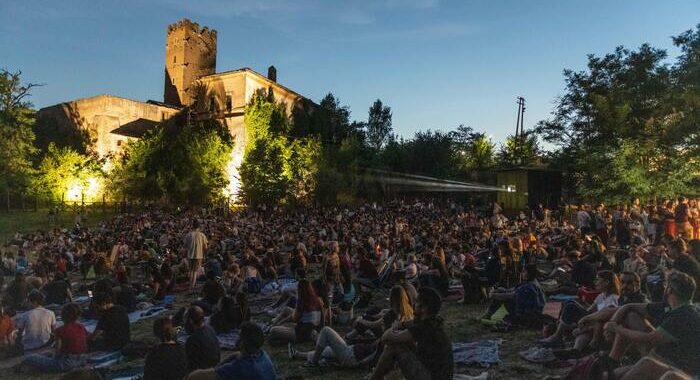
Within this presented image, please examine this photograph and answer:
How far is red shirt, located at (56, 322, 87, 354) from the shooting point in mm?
6702

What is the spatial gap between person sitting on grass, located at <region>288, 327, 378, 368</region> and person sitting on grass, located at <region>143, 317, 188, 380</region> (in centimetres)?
208

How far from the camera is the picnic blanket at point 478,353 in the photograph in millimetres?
6562

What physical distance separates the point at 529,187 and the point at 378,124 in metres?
34.8

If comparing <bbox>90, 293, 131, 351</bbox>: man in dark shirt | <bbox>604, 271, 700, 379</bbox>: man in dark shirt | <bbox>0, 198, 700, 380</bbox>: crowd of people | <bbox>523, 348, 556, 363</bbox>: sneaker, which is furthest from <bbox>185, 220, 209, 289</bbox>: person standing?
<bbox>604, 271, 700, 379</bbox>: man in dark shirt

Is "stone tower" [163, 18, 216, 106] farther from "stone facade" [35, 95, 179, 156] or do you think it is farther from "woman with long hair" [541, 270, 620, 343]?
"woman with long hair" [541, 270, 620, 343]

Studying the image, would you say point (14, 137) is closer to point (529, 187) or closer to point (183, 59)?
point (183, 59)

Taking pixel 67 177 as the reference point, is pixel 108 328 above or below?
below

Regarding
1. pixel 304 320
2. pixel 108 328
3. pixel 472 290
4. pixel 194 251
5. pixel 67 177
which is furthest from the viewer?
pixel 67 177

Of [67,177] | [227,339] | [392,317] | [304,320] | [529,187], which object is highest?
[67,177]

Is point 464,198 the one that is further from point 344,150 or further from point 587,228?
point 587,228

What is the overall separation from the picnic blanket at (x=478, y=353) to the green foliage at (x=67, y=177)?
111ft

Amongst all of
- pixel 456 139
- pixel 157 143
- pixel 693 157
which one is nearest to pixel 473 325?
pixel 693 157

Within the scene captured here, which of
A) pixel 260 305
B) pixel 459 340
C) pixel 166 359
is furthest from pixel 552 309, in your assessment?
pixel 166 359

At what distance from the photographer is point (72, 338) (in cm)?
670
